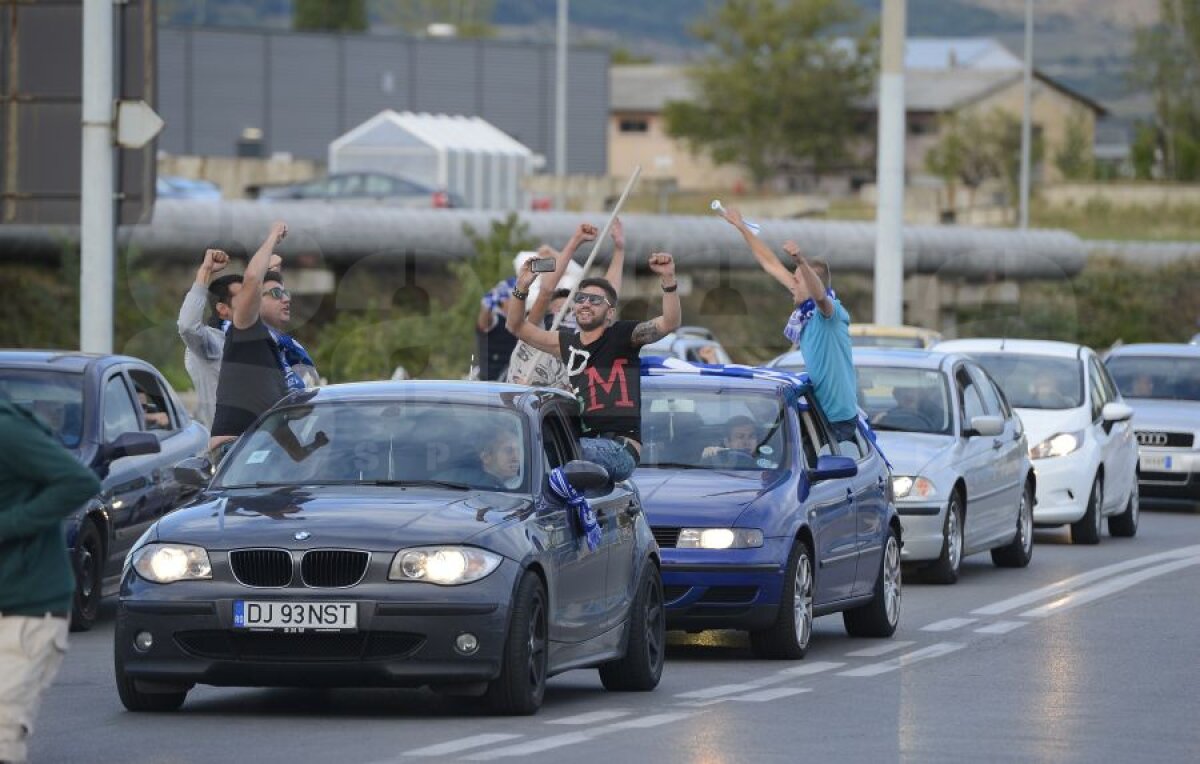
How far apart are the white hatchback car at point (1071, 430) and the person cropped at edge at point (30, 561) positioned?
1480 centimetres

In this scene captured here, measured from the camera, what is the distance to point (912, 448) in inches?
750

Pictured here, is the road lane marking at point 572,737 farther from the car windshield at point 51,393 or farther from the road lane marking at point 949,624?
the car windshield at point 51,393

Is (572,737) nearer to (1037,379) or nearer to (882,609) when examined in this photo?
(882,609)

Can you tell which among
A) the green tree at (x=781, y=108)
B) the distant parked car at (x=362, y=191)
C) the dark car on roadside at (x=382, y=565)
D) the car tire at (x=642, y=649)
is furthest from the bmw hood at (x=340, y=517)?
the green tree at (x=781, y=108)

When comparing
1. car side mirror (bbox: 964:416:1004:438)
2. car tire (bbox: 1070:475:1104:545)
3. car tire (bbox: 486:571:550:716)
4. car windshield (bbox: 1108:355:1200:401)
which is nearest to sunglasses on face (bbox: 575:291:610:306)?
car tire (bbox: 486:571:550:716)

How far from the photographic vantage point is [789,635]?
1399 cm

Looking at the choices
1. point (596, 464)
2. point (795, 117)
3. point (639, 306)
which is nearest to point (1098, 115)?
point (795, 117)

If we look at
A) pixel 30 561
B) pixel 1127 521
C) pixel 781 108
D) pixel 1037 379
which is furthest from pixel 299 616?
pixel 781 108

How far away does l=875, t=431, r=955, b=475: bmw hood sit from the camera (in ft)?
61.2

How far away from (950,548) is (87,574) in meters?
6.55

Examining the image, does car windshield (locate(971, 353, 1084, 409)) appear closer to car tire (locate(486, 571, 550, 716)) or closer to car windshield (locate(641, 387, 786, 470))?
car windshield (locate(641, 387, 786, 470))

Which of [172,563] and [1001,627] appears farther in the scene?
[1001,627]

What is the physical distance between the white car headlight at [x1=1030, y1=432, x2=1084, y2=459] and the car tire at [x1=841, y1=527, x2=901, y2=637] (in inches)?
293

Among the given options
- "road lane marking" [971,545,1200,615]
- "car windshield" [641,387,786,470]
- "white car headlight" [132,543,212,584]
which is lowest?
"road lane marking" [971,545,1200,615]
